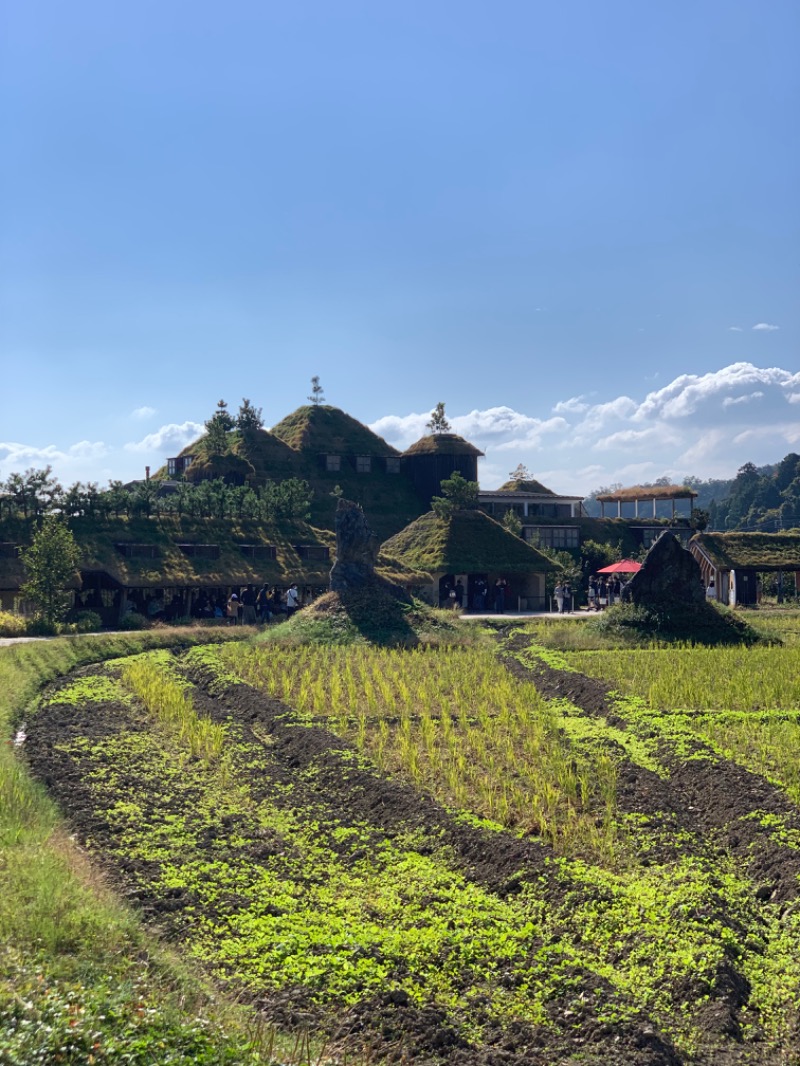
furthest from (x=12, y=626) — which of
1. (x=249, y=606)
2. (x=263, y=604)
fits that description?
(x=263, y=604)

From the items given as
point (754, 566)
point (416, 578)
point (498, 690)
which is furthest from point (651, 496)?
point (498, 690)

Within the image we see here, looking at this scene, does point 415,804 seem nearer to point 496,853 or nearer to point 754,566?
point 496,853

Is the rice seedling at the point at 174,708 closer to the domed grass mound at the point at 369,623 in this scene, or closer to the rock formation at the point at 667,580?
the domed grass mound at the point at 369,623

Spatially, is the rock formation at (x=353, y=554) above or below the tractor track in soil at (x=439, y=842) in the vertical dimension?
above

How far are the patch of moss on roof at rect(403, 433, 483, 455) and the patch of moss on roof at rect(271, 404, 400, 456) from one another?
1.90 metres

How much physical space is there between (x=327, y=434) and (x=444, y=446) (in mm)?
6985

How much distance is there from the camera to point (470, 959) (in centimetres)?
820

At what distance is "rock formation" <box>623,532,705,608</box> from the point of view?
28.6 meters

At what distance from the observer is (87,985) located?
293 inches

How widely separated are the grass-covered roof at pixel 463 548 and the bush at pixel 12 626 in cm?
1607

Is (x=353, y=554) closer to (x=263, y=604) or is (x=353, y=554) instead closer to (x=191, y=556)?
(x=263, y=604)

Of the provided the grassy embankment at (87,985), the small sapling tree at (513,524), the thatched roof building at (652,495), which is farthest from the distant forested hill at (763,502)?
A: the grassy embankment at (87,985)

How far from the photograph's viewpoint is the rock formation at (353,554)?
101ft

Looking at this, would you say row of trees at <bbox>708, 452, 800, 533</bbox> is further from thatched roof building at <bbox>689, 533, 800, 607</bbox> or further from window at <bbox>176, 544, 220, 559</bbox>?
window at <bbox>176, 544, 220, 559</bbox>
